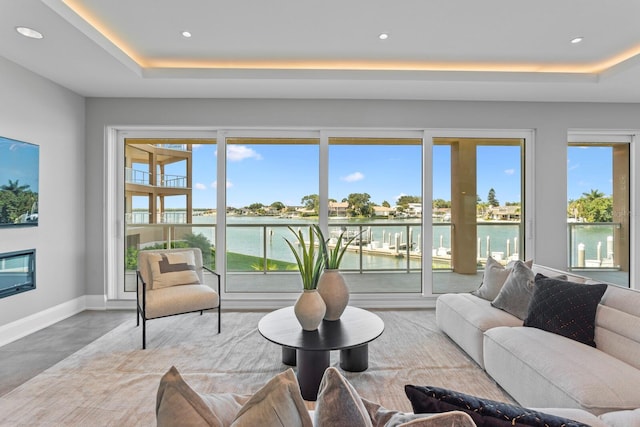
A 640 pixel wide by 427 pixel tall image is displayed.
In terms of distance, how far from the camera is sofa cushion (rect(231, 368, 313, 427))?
0.75 m

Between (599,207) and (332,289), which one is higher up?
(599,207)

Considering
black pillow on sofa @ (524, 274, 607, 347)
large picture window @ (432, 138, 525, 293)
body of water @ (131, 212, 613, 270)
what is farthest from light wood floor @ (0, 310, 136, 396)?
large picture window @ (432, 138, 525, 293)

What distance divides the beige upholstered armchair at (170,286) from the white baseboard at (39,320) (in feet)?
3.23

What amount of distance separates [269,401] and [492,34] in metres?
3.45

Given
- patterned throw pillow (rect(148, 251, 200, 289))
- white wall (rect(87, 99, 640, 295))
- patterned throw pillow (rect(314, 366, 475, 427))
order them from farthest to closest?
white wall (rect(87, 99, 640, 295)) < patterned throw pillow (rect(148, 251, 200, 289)) < patterned throw pillow (rect(314, 366, 475, 427))

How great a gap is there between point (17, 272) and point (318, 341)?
3.13 meters

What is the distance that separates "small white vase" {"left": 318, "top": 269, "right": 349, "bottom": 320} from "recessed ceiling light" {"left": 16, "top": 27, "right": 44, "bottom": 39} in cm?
297

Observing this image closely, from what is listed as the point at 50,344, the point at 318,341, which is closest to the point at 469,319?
the point at 318,341

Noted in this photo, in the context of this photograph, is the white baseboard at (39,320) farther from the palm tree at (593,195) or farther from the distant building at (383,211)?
the palm tree at (593,195)

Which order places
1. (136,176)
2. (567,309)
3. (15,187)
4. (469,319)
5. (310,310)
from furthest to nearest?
(136,176) < (15,187) < (469,319) < (310,310) < (567,309)

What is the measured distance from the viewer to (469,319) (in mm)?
2723

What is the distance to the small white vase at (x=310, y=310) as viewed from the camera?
2.29 m

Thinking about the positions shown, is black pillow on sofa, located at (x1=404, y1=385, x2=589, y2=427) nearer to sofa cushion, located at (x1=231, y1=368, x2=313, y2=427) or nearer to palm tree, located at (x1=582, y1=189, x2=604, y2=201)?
sofa cushion, located at (x1=231, y1=368, x2=313, y2=427)

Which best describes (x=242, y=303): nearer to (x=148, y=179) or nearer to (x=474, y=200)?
(x=148, y=179)
